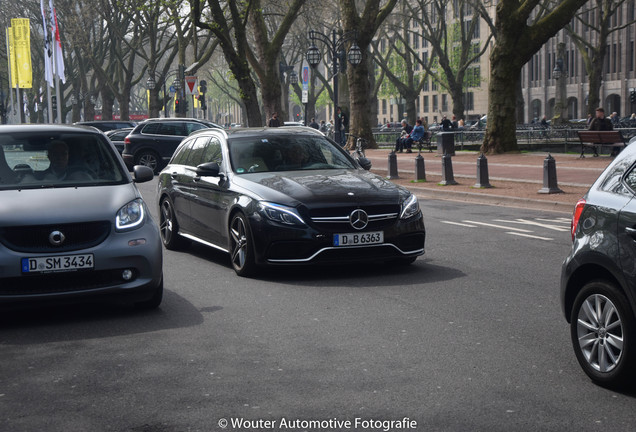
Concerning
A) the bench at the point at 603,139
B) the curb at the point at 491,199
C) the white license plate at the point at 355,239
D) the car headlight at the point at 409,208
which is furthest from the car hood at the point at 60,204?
the bench at the point at 603,139

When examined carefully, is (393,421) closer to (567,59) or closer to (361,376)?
(361,376)

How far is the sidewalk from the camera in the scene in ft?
57.2

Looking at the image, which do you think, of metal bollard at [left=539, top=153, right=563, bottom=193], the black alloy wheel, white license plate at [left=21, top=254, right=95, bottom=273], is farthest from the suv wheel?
white license plate at [left=21, top=254, right=95, bottom=273]

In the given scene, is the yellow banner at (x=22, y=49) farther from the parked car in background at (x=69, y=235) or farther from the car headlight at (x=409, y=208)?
the parked car in background at (x=69, y=235)

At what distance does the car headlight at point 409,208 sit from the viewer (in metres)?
9.35

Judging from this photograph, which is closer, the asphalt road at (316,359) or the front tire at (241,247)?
the asphalt road at (316,359)

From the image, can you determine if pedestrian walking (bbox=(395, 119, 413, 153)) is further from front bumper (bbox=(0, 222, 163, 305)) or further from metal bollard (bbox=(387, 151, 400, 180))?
front bumper (bbox=(0, 222, 163, 305))

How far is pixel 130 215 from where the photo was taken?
299 inches

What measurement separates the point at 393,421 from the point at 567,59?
92.4 meters

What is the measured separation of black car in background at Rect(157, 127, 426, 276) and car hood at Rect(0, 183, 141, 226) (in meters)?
1.73

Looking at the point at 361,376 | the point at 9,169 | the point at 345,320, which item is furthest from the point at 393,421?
the point at 9,169

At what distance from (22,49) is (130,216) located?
39.3 m

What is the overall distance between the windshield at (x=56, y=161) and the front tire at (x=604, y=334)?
423cm

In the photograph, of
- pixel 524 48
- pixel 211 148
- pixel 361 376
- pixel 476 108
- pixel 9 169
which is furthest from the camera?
pixel 476 108
